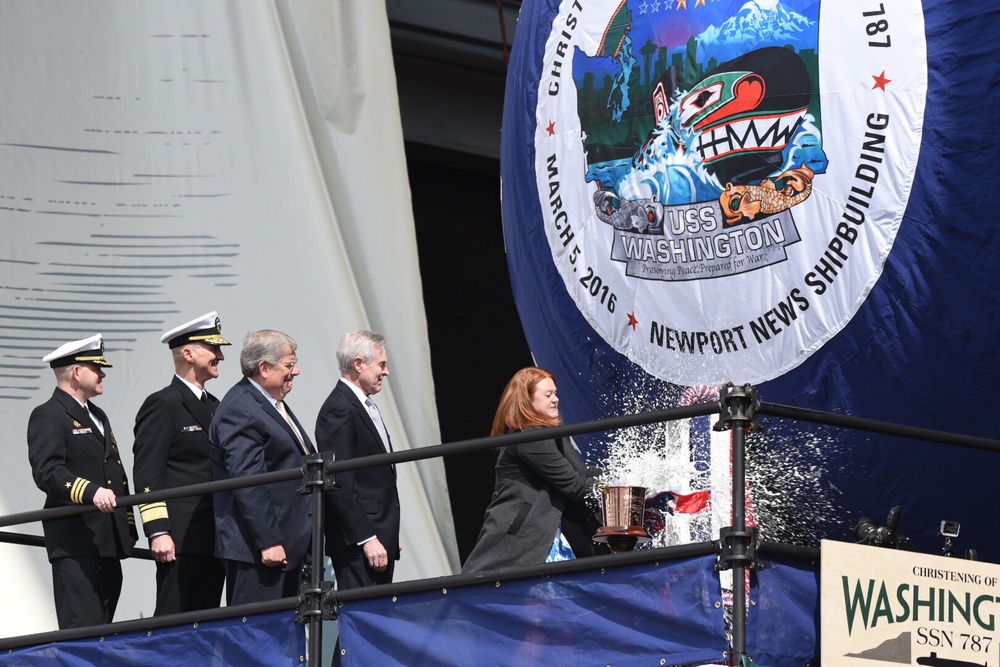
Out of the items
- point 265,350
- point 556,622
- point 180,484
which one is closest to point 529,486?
point 556,622

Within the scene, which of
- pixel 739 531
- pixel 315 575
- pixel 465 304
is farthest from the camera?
pixel 465 304

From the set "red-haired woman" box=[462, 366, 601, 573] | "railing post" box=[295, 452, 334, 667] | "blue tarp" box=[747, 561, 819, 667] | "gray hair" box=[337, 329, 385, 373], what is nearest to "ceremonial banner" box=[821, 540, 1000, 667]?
"blue tarp" box=[747, 561, 819, 667]

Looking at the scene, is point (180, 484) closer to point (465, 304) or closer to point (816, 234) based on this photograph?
point (816, 234)

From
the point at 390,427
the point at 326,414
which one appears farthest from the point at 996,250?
the point at 390,427

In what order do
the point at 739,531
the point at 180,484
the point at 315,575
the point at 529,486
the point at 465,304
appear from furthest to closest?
the point at 465,304, the point at 180,484, the point at 529,486, the point at 315,575, the point at 739,531

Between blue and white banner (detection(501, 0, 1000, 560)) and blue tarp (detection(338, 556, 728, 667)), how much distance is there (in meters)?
0.49

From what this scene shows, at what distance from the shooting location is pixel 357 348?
697 cm

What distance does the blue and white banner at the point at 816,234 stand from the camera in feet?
19.3

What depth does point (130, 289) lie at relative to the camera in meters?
10.7

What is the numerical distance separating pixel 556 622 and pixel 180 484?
190 cm

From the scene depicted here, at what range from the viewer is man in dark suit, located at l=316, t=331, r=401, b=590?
6727 millimetres

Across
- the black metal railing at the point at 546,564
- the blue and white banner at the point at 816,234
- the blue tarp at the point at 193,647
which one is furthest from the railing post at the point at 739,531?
the blue tarp at the point at 193,647

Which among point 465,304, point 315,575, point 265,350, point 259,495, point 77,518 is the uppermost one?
point 465,304

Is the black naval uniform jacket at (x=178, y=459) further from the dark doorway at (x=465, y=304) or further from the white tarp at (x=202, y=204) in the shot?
the dark doorway at (x=465, y=304)
